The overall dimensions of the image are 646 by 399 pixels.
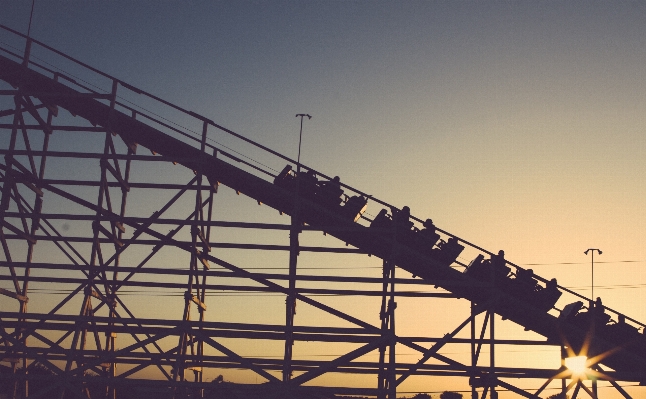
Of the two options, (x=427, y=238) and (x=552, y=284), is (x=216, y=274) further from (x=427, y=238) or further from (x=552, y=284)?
(x=552, y=284)

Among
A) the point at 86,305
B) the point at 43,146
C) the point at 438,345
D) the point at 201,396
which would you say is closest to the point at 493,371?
the point at 438,345

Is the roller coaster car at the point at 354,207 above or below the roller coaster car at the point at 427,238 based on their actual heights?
above

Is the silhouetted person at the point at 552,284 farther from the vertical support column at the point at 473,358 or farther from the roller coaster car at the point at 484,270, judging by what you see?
the vertical support column at the point at 473,358

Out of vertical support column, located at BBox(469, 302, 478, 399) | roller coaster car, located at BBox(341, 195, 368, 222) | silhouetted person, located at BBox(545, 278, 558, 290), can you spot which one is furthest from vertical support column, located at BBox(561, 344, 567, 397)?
roller coaster car, located at BBox(341, 195, 368, 222)

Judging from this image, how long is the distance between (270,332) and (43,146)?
28.8ft

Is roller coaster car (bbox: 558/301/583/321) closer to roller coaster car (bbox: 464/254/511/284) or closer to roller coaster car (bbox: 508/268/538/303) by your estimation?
roller coaster car (bbox: 508/268/538/303)

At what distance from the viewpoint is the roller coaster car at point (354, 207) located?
20891 millimetres

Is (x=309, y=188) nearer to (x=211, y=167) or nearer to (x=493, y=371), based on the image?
(x=211, y=167)

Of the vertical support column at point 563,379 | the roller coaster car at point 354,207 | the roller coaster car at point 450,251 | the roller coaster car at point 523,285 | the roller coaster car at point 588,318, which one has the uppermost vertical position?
the roller coaster car at point 354,207

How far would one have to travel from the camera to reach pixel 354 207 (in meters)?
20.9

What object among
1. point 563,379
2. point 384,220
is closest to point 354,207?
point 384,220

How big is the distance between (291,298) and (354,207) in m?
3.15

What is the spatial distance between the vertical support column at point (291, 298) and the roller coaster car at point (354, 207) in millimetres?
1379

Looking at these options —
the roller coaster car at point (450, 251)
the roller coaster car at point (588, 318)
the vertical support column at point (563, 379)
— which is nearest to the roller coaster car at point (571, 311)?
the roller coaster car at point (588, 318)
